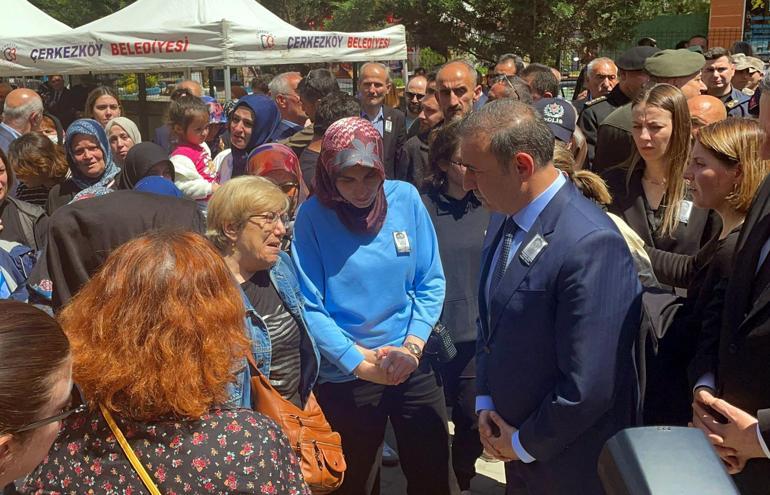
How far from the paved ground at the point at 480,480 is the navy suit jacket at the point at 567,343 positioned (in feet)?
5.70

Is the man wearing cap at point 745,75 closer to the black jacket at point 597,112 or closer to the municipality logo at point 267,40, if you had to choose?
the black jacket at point 597,112

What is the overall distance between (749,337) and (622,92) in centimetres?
434

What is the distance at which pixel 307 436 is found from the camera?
8.32ft

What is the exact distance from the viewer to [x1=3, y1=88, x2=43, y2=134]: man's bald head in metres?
6.80

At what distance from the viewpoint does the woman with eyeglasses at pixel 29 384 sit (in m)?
1.34

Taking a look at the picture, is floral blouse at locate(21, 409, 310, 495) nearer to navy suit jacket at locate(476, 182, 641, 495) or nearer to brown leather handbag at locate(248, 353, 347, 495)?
brown leather handbag at locate(248, 353, 347, 495)

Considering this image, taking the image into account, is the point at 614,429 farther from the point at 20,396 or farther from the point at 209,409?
the point at 20,396

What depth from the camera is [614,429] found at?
230 cm

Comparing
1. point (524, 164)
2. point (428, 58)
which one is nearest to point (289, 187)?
point (524, 164)

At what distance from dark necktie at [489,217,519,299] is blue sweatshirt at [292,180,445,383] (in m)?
0.75

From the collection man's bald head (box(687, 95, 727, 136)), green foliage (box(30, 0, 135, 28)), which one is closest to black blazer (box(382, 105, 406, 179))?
man's bald head (box(687, 95, 727, 136))

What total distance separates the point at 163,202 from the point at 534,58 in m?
17.1

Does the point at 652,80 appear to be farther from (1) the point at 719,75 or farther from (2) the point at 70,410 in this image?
(2) the point at 70,410

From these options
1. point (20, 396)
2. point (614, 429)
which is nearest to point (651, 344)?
point (614, 429)
